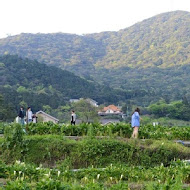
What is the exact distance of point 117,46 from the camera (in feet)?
465

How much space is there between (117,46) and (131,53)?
1870 cm

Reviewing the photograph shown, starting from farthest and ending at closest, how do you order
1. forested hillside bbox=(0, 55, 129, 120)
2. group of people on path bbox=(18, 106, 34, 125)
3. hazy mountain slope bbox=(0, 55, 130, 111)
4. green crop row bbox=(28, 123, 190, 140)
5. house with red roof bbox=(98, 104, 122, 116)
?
hazy mountain slope bbox=(0, 55, 130, 111) → forested hillside bbox=(0, 55, 129, 120) → house with red roof bbox=(98, 104, 122, 116) → group of people on path bbox=(18, 106, 34, 125) → green crop row bbox=(28, 123, 190, 140)

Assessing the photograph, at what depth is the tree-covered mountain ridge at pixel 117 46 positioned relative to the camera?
11531cm

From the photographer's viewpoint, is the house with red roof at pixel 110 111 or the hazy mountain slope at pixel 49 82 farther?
the hazy mountain slope at pixel 49 82

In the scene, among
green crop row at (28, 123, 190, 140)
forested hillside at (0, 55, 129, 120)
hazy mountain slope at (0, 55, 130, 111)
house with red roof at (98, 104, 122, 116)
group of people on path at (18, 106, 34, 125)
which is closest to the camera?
green crop row at (28, 123, 190, 140)

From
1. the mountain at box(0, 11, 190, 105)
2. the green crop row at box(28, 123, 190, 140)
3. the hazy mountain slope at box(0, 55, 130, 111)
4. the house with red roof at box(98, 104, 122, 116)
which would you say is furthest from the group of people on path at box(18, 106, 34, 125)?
the mountain at box(0, 11, 190, 105)

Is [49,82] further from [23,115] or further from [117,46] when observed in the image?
[117,46]

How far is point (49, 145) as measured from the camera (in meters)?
11.2

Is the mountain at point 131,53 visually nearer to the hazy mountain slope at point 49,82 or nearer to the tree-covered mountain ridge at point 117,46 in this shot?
the tree-covered mountain ridge at point 117,46

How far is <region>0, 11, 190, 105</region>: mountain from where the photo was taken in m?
98.4

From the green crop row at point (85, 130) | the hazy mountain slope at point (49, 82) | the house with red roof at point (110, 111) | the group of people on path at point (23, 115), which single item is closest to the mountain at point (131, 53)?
the hazy mountain slope at point (49, 82)

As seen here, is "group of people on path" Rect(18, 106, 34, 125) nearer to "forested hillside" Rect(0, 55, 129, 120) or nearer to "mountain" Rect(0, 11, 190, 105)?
"forested hillside" Rect(0, 55, 129, 120)

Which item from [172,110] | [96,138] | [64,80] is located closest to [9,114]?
[172,110]

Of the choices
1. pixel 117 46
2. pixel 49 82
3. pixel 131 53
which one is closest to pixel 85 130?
pixel 49 82
